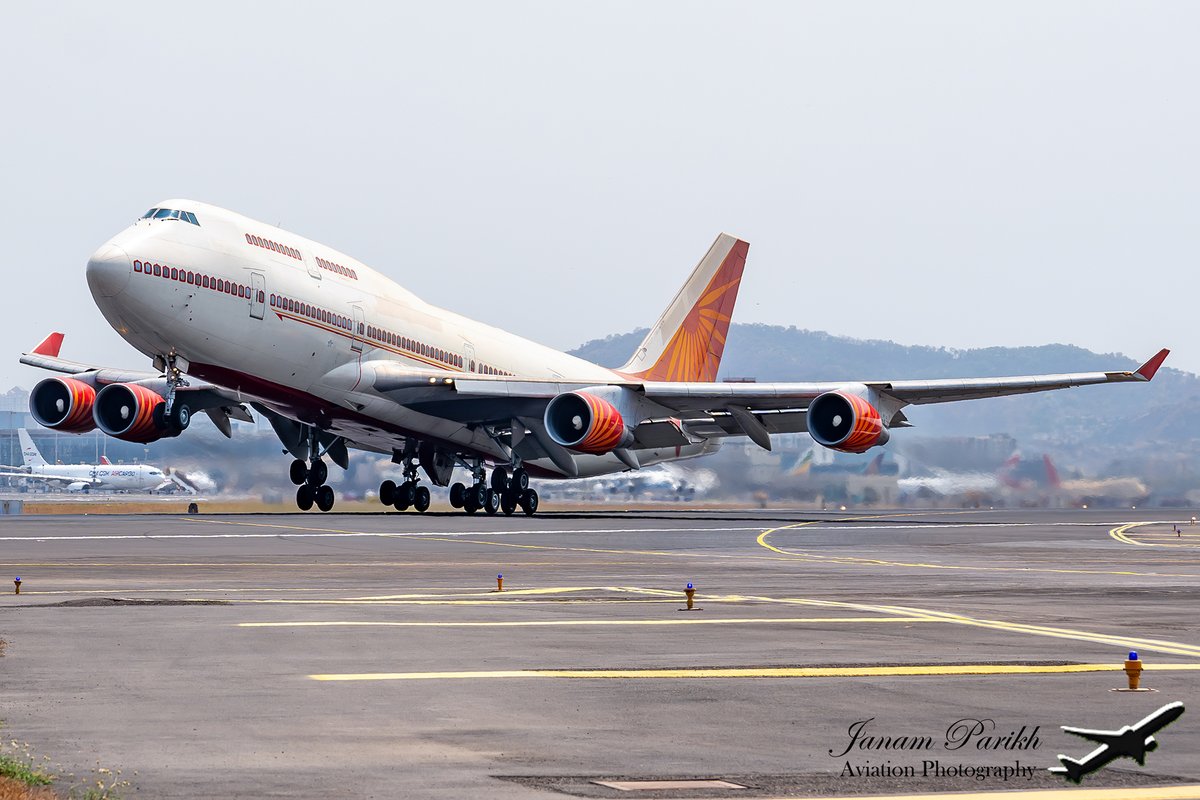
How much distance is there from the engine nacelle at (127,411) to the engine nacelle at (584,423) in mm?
12809

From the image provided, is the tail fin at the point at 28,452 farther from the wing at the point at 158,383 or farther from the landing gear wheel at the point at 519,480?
the landing gear wheel at the point at 519,480

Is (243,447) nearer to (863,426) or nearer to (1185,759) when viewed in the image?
(863,426)

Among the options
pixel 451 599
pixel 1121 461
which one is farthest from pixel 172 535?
pixel 1121 461

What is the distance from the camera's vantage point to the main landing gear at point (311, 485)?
52812mm

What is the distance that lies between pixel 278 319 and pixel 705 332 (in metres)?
26.3

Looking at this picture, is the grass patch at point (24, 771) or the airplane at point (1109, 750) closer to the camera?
the grass patch at point (24, 771)

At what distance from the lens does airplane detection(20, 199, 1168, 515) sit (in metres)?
42.2

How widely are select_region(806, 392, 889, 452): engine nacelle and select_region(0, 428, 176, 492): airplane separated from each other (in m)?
75.0

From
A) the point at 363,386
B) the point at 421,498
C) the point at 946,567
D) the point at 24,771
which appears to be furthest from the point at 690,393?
the point at 24,771

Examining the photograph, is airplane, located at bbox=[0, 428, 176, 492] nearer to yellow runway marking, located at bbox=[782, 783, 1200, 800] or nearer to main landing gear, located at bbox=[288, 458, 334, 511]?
main landing gear, located at bbox=[288, 458, 334, 511]

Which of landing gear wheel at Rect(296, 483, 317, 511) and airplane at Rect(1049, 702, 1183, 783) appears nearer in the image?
airplane at Rect(1049, 702, 1183, 783)

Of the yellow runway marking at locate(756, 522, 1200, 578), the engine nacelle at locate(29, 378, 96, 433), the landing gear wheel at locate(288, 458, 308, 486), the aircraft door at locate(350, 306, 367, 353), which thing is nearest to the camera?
the yellow runway marking at locate(756, 522, 1200, 578)

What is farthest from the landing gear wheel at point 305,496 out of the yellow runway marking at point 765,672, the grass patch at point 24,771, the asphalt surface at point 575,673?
the grass patch at point 24,771

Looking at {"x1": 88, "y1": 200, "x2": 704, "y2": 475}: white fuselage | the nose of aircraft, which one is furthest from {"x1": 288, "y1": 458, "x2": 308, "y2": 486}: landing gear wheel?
the nose of aircraft
